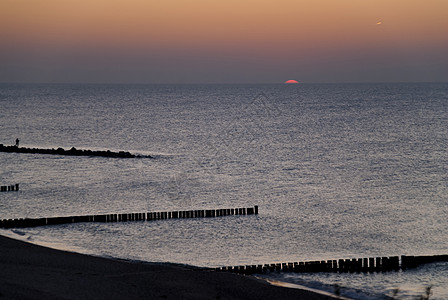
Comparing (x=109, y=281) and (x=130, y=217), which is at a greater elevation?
(x=130, y=217)

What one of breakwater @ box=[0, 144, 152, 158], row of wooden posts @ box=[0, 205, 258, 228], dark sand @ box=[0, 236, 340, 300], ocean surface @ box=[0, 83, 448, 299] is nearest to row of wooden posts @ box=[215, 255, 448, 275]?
ocean surface @ box=[0, 83, 448, 299]

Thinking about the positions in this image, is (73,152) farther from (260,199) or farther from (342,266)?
(342,266)

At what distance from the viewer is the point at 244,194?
50.9 metres

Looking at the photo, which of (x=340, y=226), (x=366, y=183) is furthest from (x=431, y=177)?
(x=340, y=226)

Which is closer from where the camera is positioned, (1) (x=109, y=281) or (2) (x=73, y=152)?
(1) (x=109, y=281)

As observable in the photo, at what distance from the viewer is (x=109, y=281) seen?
68.5 feet

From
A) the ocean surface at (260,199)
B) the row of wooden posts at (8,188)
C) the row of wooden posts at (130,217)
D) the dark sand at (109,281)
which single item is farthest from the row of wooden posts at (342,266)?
the row of wooden posts at (8,188)

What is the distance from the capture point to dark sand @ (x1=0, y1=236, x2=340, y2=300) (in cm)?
1855

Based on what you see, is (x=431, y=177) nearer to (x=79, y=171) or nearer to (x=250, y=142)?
(x=79, y=171)

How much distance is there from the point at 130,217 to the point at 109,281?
1808cm

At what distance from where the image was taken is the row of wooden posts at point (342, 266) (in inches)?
1050

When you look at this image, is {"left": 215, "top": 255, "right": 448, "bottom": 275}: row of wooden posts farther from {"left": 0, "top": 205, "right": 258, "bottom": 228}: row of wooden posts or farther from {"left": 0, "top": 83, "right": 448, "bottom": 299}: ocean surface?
{"left": 0, "top": 205, "right": 258, "bottom": 228}: row of wooden posts

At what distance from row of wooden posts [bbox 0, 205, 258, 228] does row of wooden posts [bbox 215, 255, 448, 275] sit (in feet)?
44.0

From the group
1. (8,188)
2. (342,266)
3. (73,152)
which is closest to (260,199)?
(342,266)
